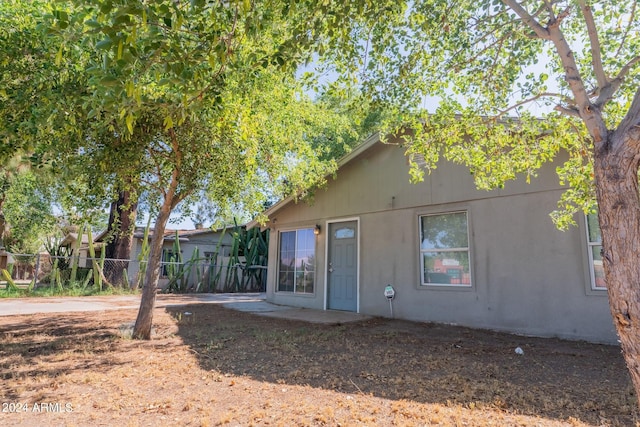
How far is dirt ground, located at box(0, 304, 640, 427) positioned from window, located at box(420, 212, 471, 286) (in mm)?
1172

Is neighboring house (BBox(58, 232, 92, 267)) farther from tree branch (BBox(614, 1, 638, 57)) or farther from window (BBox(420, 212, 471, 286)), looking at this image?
tree branch (BBox(614, 1, 638, 57))

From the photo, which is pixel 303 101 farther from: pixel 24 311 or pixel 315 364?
pixel 24 311

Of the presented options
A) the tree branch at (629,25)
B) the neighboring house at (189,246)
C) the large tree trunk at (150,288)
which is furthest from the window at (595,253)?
the neighboring house at (189,246)

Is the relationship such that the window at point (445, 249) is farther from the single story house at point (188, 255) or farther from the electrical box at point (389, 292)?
the single story house at point (188, 255)

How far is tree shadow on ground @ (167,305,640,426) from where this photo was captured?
11.1ft

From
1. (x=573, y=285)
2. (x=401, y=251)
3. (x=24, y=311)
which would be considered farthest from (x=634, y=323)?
(x=24, y=311)

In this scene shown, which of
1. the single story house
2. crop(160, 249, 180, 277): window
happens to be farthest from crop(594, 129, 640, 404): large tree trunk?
crop(160, 249, 180, 277): window

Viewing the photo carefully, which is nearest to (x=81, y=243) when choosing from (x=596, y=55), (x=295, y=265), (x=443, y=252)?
(x=295, y=265)

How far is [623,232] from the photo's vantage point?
2.22 m

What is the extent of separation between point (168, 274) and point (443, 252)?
11.9 m

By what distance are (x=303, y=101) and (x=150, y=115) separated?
10.8 feet

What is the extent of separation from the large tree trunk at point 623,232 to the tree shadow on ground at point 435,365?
1.28 metres

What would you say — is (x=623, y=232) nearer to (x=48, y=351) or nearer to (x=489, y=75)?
(x=489, y=75)

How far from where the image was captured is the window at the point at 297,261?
33.0 feet
